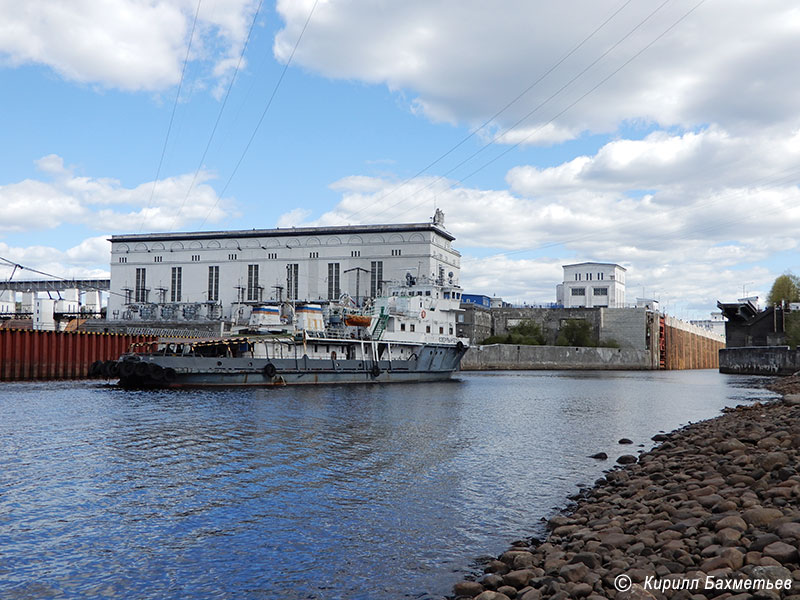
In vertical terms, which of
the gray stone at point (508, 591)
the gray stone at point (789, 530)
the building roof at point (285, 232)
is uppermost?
the building roof at point (285, 232)

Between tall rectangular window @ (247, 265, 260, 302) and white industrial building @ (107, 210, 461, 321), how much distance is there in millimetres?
126

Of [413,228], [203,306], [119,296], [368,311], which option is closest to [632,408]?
[368,311]

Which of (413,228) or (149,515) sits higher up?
(413,228)

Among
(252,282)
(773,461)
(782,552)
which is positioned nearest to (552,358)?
(252,282)

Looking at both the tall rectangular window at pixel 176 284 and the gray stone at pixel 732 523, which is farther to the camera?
the tall rectangular window at pixel 176 284

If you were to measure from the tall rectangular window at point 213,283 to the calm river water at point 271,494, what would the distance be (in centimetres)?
6022

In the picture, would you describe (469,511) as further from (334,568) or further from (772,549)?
(772,549)

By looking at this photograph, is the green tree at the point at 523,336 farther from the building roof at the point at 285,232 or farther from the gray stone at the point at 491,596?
the gray stone at the point at 491,596

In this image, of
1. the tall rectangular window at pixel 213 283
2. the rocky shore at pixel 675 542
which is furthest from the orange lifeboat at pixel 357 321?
the tall rectangular window at pixel 213 283

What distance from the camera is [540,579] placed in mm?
6629

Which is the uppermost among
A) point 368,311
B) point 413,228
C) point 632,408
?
point 413,228

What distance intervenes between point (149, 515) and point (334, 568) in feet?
12.5

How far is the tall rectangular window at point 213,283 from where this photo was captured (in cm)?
8506

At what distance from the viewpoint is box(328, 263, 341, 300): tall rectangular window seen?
8038 cm
